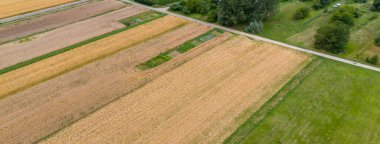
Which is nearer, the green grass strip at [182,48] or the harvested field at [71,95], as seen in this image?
the harvested field at [71,95]

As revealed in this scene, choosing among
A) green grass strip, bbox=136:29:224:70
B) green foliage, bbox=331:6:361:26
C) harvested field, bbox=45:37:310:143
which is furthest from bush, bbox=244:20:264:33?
green foliage, bbox=331:6:361:26

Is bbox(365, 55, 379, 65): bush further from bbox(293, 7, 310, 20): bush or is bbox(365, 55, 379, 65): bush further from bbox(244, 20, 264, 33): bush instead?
bbox(293, 7, 310, 20): bush

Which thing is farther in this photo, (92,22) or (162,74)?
(92,22)

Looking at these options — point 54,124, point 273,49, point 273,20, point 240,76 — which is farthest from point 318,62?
point 54,124

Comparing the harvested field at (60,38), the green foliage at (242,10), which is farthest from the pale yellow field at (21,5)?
the green foliage at (242,10)

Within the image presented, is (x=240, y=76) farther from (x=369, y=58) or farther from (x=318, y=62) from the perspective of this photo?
(x=369, y=58)

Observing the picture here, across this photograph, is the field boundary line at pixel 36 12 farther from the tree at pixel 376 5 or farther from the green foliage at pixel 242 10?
the tree at pixel 376 5
